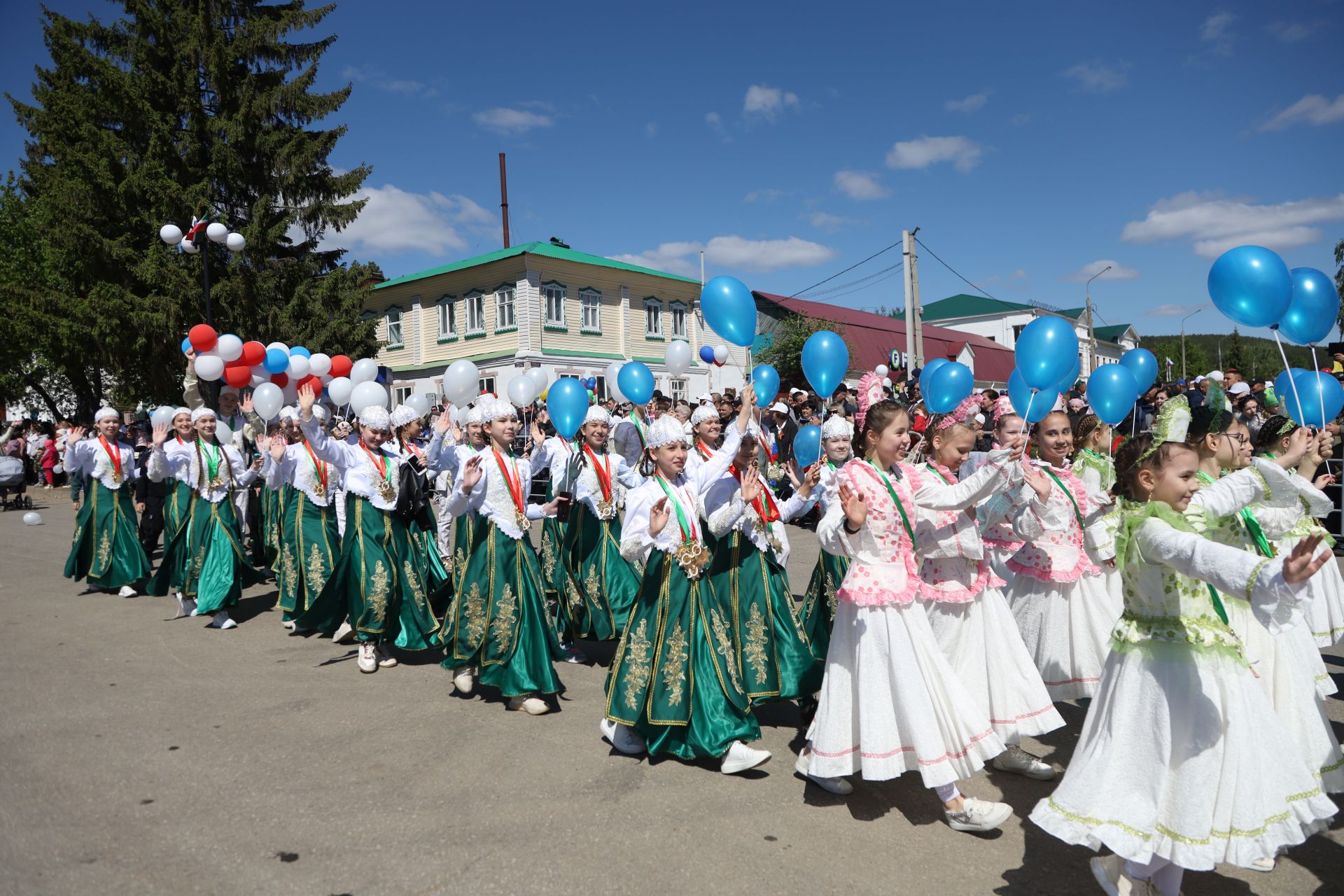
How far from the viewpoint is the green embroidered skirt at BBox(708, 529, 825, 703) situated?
4.72 meters

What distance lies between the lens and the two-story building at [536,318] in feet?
94.0

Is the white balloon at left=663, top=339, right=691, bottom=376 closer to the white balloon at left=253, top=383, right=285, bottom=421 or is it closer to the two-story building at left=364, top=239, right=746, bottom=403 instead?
the white balloon at left=253, top=383, right=285, bottom=421

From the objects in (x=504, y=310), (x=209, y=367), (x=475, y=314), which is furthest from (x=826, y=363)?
(x=475, y=314)

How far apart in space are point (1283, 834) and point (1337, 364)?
16.9 ft

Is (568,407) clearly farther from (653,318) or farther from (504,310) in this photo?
(653,318)

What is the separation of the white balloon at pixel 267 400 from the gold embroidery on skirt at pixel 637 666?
20.6 ft

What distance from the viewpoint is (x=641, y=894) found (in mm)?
3211

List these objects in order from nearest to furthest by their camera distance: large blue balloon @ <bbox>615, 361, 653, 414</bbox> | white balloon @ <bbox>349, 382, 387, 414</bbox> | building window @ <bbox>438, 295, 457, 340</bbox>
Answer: white balloon @ <bbox>349, 382, 387, 414</bbox>
large blue balloon @ <bbox>615, 361, 653, 414</bbox>
building window @ <bbox>438, 295, 457, 340</bbox>

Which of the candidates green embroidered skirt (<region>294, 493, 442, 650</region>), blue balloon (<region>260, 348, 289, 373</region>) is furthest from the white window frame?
green embroidered skirt (<region>294, 493, 442, 650</region>)

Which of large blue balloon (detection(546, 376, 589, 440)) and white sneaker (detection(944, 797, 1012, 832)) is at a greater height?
large blue balloon (detection(546, 376, 589, 440))

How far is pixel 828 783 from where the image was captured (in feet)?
13.2

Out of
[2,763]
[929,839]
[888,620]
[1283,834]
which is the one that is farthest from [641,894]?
[2,763]

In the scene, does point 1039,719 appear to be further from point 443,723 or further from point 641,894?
point 443,723

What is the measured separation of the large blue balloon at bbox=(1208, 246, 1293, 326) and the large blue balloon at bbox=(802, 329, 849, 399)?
207 cm
